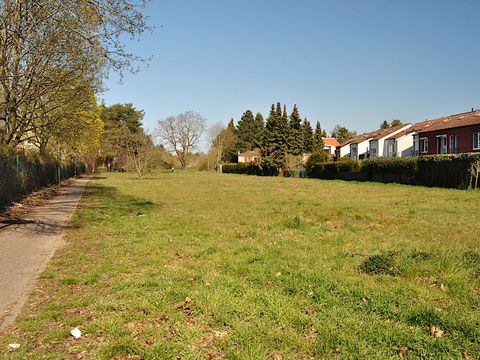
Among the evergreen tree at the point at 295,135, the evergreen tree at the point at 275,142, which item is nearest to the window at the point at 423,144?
the evergreen tree at the point at 295,135

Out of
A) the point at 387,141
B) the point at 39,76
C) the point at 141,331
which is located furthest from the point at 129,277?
the point at 387,141

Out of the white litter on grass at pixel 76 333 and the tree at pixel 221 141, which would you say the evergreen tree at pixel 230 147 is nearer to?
the tree at pixel 221 141

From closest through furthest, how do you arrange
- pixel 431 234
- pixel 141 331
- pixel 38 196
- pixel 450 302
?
1. pixel 141 331
2. pixel 450 302
3. pixel 431 234
4. pixel 38 196

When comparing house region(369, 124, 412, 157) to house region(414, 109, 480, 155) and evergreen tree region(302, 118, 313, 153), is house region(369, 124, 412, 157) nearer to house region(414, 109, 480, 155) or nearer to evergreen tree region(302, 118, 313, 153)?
house region(414, 109, 480, 155)

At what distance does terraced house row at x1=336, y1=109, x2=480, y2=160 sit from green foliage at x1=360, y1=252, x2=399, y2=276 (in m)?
40.6

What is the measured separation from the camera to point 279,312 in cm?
405

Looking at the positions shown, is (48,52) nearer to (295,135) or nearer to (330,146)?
(295,135)

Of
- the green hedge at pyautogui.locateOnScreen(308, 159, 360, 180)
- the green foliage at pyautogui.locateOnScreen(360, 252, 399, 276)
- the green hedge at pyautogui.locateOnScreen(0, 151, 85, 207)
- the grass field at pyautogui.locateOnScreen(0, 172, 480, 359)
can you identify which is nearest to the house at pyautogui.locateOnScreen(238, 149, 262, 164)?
the green hedge at pyautogui.locateOnScreen(308, 159, 360, 180)

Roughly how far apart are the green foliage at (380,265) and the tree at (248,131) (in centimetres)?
8620

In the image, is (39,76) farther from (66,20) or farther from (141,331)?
(141,331)

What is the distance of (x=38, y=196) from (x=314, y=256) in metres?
16.0

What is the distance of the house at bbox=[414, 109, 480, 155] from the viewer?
4018 centimetres

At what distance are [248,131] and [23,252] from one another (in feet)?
293

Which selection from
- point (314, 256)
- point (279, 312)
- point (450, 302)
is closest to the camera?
point (279, 312)
